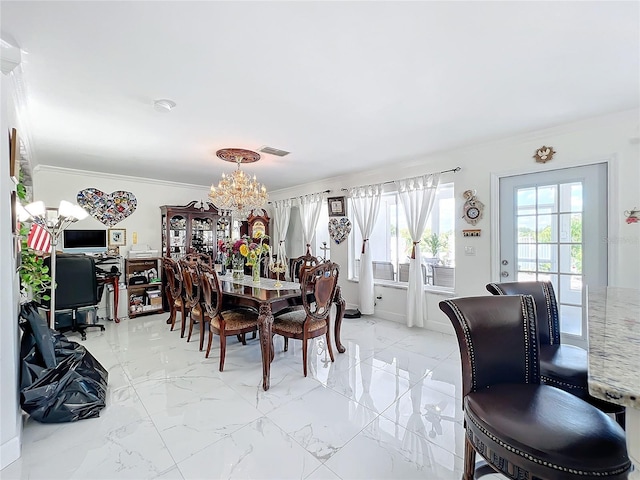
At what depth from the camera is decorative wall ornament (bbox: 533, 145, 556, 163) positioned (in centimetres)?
300

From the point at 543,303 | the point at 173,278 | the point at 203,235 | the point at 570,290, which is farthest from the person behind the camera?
the point at 203,235

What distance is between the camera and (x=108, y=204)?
4871mm

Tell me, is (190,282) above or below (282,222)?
below

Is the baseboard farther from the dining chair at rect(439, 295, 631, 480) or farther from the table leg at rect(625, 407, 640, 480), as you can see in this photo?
the table leg at rect(625, 407, 640, 480)

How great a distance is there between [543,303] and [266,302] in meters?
2.06

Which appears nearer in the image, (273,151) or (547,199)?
(547,199)

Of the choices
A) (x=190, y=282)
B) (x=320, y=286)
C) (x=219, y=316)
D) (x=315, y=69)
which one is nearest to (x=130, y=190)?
(x=190, y=282)

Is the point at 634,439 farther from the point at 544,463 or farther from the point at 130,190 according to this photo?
the point at 130,190

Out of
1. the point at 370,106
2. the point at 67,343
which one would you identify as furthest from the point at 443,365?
the point at 67,343

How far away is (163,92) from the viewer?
2.17 m

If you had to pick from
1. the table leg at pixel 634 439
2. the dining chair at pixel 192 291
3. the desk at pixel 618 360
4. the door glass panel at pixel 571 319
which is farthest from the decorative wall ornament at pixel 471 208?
the dining chair at pixel 192 291

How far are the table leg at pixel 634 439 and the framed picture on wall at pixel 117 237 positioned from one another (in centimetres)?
601

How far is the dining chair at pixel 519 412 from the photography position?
0.89 m

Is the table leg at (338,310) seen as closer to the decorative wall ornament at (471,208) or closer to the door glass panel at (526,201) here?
the decorative wall ornament at (471,208)
